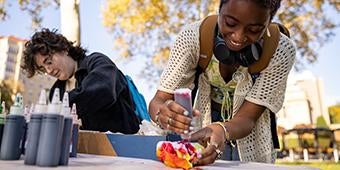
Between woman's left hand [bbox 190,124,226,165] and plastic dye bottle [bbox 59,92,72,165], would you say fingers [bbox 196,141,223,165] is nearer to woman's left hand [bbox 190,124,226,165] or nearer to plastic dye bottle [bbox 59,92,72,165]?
woman's left hand [bbox 190,124,226,165]

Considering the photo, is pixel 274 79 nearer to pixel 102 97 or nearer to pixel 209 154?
pixel 209 154

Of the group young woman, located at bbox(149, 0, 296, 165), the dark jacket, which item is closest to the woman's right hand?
young woman, located at bbox(149, 0, 296, 165)

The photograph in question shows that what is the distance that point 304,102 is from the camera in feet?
50.3

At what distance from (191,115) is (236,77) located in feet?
1.12

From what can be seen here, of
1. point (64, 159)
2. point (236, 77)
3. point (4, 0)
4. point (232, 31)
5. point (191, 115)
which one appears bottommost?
point (64, 159)

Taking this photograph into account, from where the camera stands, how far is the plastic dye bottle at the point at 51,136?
759 mm

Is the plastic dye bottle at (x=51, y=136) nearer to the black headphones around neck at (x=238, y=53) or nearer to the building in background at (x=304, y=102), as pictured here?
the black headphones around neck at (x=238, y=53)

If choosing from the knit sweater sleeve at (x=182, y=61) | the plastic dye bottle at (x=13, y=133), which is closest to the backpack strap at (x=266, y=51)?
the knit sweater sleeve at (x=182, y=61)

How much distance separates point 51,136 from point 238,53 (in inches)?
24.1

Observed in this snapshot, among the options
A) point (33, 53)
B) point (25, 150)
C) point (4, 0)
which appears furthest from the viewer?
point (4, 0)

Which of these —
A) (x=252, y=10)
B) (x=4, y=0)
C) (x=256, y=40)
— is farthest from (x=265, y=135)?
(x=4, y=0)

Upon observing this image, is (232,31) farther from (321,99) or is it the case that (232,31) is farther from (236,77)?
(321,99)

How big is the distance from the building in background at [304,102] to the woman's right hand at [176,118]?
42.5 ft

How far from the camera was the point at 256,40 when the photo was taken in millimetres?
1079
